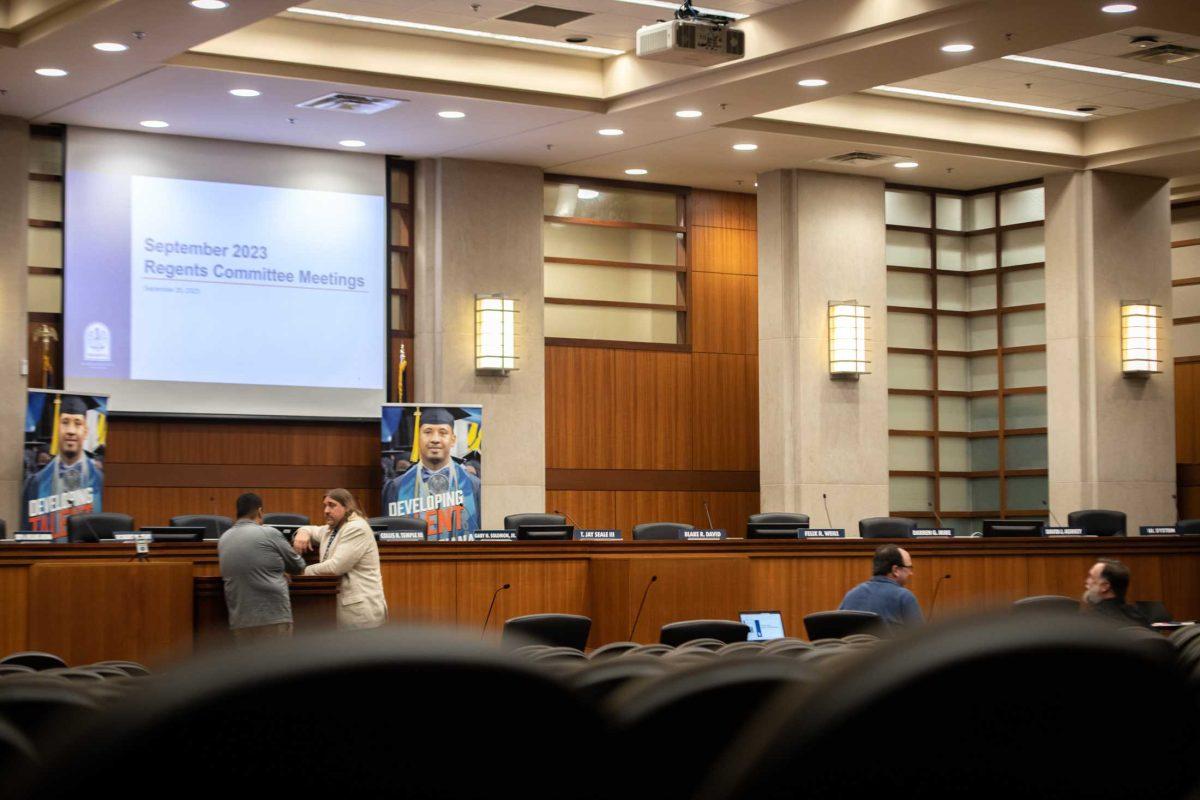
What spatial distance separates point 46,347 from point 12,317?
0.42 m

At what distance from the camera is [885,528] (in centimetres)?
1210

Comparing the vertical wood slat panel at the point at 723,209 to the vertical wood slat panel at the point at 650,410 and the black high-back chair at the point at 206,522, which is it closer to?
the vertical wood slat panel at the point at 650,410

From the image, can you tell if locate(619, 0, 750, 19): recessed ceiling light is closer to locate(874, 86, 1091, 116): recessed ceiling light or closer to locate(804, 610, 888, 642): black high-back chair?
locate(874, 86, 1091, 116): recessed ceiling light

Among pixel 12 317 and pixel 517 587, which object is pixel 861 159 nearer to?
pixel 517 587

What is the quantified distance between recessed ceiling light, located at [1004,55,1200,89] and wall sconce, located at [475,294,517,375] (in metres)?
4.85

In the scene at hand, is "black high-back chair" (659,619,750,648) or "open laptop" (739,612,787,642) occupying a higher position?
"black high-back chair" (659,619,750,648)

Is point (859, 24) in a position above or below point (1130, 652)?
above

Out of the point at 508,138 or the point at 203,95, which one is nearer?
the point at 203,95

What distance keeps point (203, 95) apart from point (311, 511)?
12.8 ft

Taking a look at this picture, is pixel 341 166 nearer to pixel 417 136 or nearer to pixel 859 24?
pixel 417 136

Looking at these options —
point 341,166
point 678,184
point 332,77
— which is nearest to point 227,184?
point 341,166

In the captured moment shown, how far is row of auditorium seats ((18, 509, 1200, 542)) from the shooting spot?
10.1 metres

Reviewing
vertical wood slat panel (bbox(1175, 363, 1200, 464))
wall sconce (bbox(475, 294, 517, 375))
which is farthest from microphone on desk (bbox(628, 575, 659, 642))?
Result: vertical wood slat panel (bbox(1175, 363, 1200, 464))

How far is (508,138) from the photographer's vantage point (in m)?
13.0
